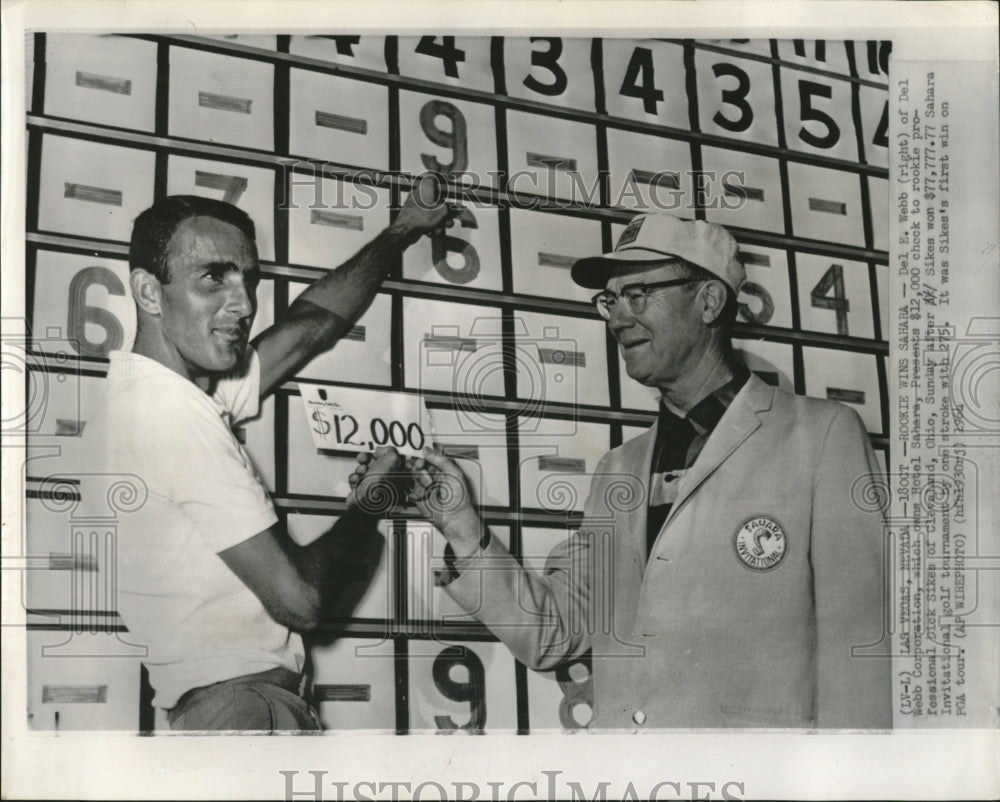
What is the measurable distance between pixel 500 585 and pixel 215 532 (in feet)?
1.96

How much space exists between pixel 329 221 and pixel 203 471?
587 mm

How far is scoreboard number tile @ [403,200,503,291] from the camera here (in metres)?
2.33

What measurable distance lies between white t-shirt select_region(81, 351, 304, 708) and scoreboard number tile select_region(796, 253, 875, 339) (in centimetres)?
119

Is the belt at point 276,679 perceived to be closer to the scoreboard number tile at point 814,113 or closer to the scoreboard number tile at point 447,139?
the scoreboard number tile at point 447,139

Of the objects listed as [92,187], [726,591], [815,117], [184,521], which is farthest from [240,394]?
[815,117]

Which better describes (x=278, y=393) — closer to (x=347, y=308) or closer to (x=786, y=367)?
(x=347, y=308)

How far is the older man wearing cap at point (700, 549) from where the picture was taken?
2.26 meters

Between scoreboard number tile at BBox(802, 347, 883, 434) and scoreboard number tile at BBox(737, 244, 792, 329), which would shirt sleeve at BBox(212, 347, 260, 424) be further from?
scoreboard number tile at BBox(802, 347, 883, 434)

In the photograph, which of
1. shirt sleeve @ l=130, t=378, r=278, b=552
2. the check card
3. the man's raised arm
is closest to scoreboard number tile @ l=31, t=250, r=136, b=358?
shirt sleeve @ l=130, t=378, r=278, b=552

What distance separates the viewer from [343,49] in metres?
2.36

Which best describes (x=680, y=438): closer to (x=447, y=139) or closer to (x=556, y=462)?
(x=556, y=462)

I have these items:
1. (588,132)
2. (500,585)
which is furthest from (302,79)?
(500,585)

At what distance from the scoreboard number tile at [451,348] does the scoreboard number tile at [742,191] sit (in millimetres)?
550

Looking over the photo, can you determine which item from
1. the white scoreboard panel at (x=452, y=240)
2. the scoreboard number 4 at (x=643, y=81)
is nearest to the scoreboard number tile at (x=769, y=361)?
the white scoreboard panel at (x=452, y=240)
